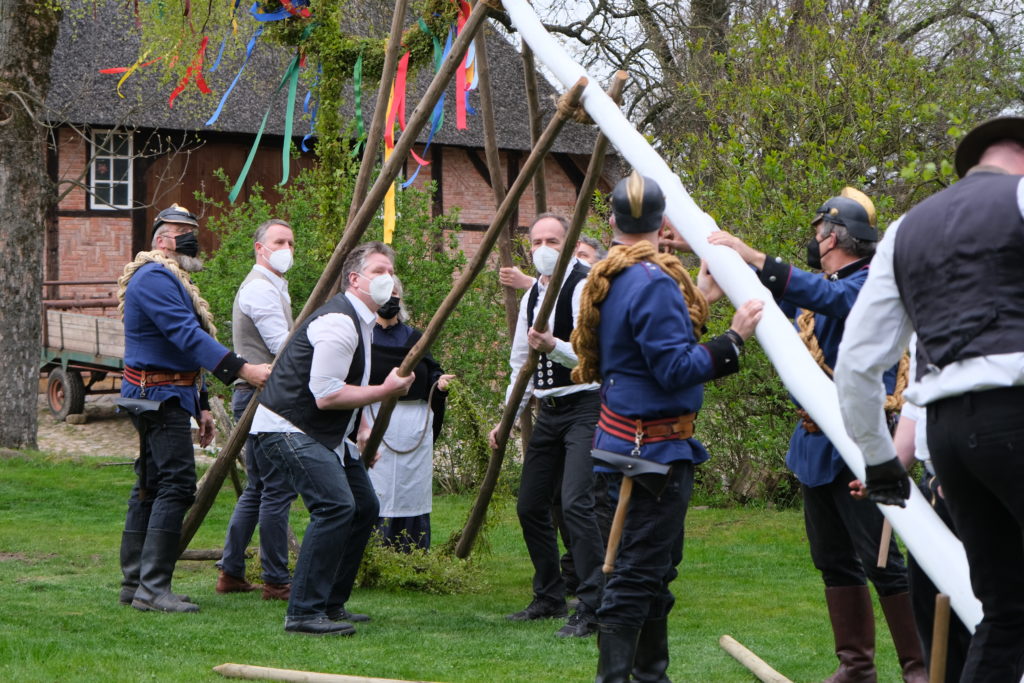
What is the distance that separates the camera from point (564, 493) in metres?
5.82

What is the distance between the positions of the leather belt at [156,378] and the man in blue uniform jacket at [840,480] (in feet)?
9.46

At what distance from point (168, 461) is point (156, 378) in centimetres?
40

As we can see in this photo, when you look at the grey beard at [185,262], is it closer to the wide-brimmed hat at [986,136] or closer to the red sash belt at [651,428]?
the red sash belt at [651,428]

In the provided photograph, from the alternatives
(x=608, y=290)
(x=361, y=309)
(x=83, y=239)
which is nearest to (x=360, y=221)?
(x=361, y=309)

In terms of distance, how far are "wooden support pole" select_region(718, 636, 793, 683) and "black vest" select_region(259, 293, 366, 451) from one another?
189cm

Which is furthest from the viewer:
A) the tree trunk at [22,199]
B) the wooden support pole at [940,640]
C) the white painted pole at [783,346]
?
the tree trunk at [22,199]

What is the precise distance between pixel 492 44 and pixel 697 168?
614 inches

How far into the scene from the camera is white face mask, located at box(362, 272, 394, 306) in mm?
5742

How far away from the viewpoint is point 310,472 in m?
5.63

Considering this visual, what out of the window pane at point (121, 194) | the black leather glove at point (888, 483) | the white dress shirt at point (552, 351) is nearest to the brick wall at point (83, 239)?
the window pane at point (121, 194)

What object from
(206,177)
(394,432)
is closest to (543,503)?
(394,432)

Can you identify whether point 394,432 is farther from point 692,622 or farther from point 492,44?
point 492,44

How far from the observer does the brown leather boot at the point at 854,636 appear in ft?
15.3

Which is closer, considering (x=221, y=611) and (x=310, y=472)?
(x=310, y=472)
